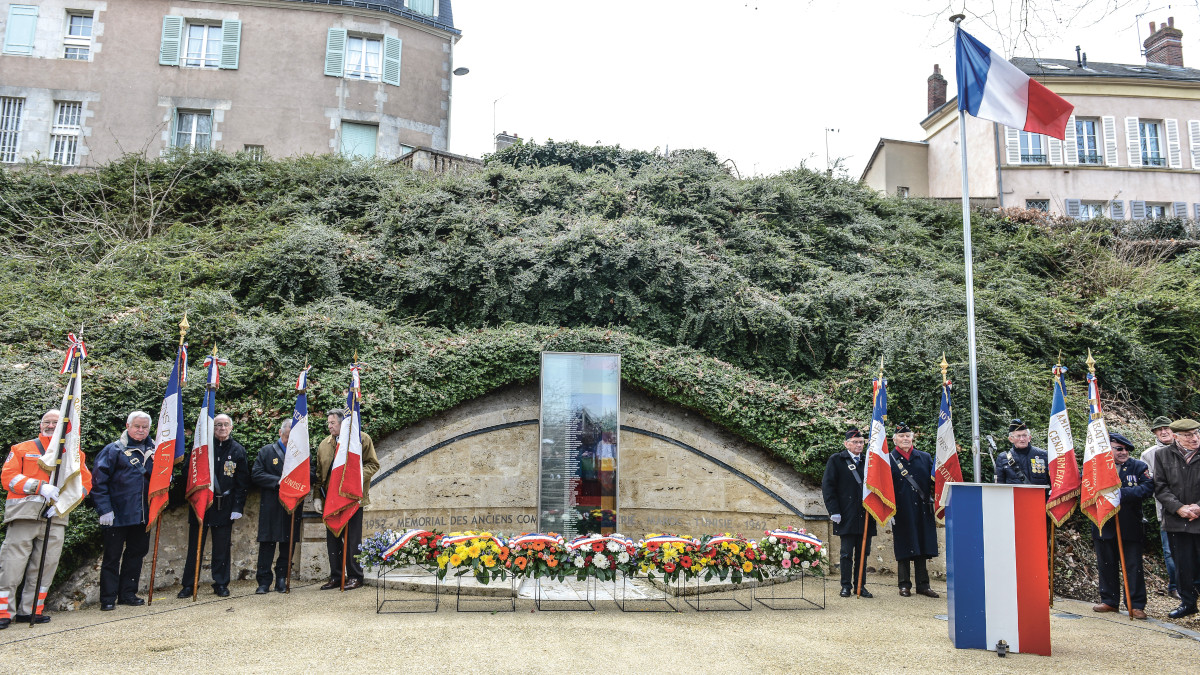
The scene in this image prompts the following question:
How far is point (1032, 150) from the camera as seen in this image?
2364 cm

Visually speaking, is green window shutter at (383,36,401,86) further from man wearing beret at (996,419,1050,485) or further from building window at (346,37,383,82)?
man wearing beret at (996,419,1050,485)

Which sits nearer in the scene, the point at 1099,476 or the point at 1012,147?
the point at 1099,476

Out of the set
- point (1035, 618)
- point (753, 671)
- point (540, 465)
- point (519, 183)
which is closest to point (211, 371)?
point (540, 465)

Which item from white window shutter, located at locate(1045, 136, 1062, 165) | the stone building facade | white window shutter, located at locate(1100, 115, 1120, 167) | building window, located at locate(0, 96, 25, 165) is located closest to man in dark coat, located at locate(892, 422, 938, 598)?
the stone building facade

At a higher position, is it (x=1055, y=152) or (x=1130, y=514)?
(x=1055, y=152)

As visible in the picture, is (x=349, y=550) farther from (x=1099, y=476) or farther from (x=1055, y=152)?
(x=1055, y=152)

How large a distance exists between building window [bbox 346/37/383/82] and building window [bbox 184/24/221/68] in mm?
3644

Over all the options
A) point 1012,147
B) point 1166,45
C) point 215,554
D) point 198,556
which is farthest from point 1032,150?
point 198,556

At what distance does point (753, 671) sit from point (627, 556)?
201 cm

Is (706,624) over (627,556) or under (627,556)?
under

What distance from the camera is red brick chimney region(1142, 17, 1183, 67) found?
26.2 metres

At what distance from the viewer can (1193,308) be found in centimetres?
1305

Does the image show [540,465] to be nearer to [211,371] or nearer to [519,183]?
[211,371]

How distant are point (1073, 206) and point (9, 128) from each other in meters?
31.2
